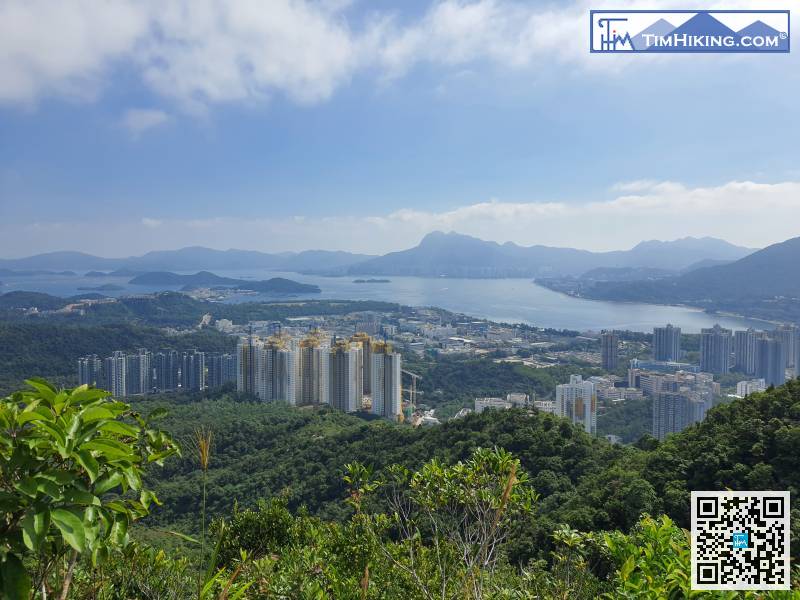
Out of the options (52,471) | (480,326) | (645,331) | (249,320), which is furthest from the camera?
(249,320)

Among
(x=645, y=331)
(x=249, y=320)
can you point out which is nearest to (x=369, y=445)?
(x=645, y=331)

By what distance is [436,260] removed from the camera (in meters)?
69.0

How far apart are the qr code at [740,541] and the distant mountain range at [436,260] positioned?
45.7m

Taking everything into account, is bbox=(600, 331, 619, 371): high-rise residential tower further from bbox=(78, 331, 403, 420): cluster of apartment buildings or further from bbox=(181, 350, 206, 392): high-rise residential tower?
bbox=(181, 350, 206, 392): high-rise residential tower

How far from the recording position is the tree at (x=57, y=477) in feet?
1.41

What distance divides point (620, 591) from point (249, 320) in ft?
121

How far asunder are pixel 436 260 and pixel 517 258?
36.5 feet

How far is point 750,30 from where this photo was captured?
8.24 ft

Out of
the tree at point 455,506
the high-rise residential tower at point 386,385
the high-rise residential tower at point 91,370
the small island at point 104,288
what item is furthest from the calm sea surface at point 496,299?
the tree at point 455,506

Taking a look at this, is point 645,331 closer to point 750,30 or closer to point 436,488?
point 750,30

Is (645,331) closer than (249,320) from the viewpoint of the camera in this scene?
Yes

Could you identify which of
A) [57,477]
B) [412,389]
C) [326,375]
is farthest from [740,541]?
[412,389]

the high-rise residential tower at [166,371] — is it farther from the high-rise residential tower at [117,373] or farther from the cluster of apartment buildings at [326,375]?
the cluster of apartment buildings at [326,375]

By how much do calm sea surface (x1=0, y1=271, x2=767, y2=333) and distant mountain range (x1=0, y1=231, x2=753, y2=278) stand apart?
3.63m
